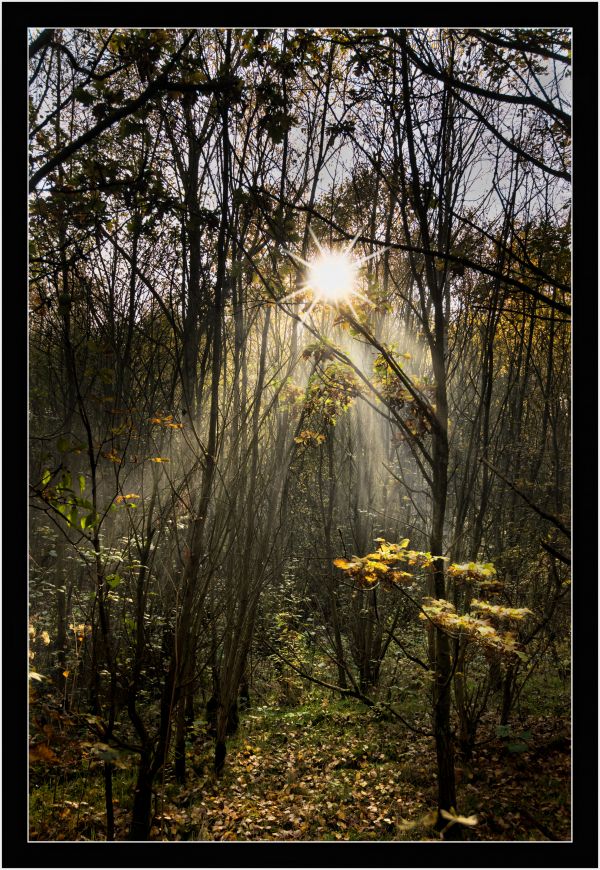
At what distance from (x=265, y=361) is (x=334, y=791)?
330 centimetres

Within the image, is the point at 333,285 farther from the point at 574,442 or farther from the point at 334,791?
the point at 334,791

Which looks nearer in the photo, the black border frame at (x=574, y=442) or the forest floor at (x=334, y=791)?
the black border frame at (x=574, y=442)

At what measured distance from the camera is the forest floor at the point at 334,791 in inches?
115

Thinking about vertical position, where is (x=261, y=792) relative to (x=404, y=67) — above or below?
below

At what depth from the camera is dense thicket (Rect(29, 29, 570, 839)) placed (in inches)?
88.1

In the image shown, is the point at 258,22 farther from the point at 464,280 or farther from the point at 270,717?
the point at 270,717

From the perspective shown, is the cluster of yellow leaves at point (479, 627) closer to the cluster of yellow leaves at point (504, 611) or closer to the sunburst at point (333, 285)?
the cluster of yellow leaves at point (504, 611)

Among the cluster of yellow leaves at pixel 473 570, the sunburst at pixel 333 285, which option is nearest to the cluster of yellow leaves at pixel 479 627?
the cluster of yellow leaves at pixel 473 570

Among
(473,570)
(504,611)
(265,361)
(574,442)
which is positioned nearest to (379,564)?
(473,570)

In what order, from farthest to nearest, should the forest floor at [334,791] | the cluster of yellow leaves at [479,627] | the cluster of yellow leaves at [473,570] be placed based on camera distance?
the forest floor at [334,791], the cluster of yellow leaves at [473,570], the cluster of yellow leaves at [479,627]

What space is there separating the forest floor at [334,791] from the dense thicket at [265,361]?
22 cm

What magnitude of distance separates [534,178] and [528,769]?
4.51m

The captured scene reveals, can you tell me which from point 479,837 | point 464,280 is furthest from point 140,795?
point 464,280
